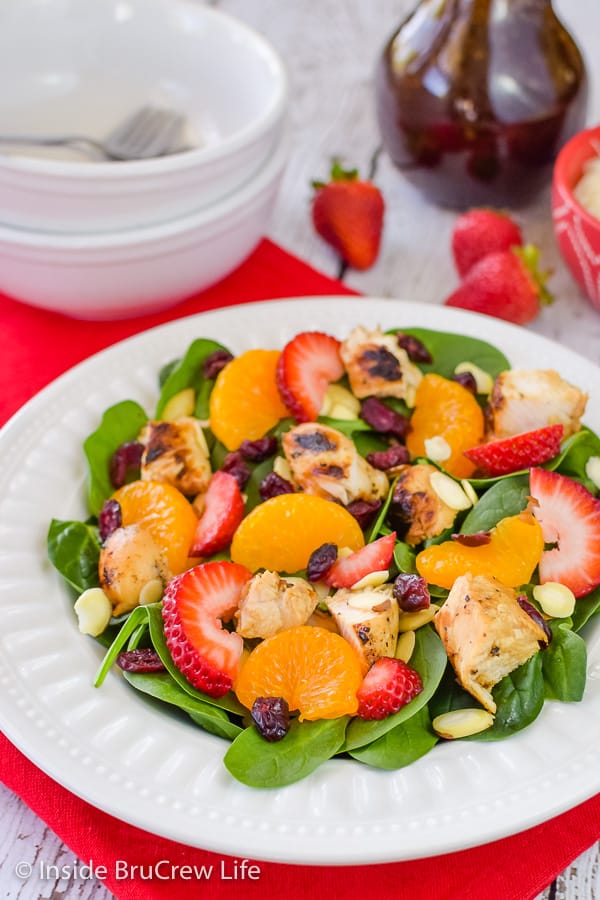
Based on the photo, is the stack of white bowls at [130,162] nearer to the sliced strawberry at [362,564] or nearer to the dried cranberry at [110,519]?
the dried cranberry at [110,519]

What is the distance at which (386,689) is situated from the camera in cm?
162

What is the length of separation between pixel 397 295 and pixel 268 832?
6.44 ft

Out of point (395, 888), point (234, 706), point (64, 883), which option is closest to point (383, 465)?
point (234, 706)

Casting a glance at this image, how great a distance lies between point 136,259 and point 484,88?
1.17m

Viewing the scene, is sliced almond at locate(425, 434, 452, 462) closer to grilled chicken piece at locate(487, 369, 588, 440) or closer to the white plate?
grilled chicken piece at locate(487, 369, 588, 440)

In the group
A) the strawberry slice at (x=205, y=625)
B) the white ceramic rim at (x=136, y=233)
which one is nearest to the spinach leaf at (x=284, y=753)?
the strawberry slice at (x=205, y=625)

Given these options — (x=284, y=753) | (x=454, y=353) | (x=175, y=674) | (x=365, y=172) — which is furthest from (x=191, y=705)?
(x=365, y=172)

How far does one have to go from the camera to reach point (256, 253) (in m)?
3.07

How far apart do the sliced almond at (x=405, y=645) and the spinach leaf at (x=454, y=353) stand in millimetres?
804

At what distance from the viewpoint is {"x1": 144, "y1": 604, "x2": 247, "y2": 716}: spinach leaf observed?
1.66 meters

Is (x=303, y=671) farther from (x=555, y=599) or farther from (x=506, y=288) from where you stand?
(x=506, y=288)

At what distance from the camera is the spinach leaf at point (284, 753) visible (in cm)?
153

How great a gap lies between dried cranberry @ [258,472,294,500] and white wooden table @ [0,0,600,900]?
29.5 inches

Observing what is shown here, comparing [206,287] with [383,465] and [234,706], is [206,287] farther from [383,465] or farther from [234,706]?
[234,706]
